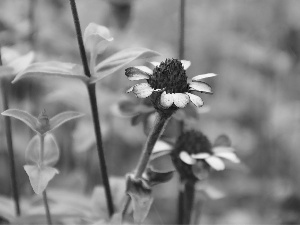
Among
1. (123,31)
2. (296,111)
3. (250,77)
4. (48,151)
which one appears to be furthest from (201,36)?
(48,151)

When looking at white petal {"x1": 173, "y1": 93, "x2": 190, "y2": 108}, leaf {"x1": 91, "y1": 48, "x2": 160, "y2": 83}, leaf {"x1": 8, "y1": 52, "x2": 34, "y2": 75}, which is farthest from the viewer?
leaf {"x1": 8, "y1": 52, "x2": 34, "y2": 75}

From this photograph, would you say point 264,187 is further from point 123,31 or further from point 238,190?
point 123,31

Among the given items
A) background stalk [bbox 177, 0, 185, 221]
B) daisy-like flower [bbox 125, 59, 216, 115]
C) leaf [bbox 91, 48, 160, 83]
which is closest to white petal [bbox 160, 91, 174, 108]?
daisy-like flower [bbox 125, 59, 216, 115]

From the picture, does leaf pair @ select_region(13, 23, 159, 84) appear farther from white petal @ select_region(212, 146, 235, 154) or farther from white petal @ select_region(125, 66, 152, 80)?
white petal @ select_region(212, 146, 235, 154)

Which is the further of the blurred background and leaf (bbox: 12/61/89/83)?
the blurred background

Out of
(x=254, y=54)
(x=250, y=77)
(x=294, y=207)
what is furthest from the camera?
(x=250, y=77)

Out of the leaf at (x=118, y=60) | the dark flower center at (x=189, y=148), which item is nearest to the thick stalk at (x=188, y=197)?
the dark flower center at (x=189, y=148)

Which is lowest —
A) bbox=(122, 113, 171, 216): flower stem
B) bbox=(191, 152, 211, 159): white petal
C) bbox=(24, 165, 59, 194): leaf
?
bbox=(191, 152, 211, 159): white petal

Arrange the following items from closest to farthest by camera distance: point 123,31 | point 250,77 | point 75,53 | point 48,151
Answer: point 48,151 → point 123,31 → point 75,53 → point 250,77
